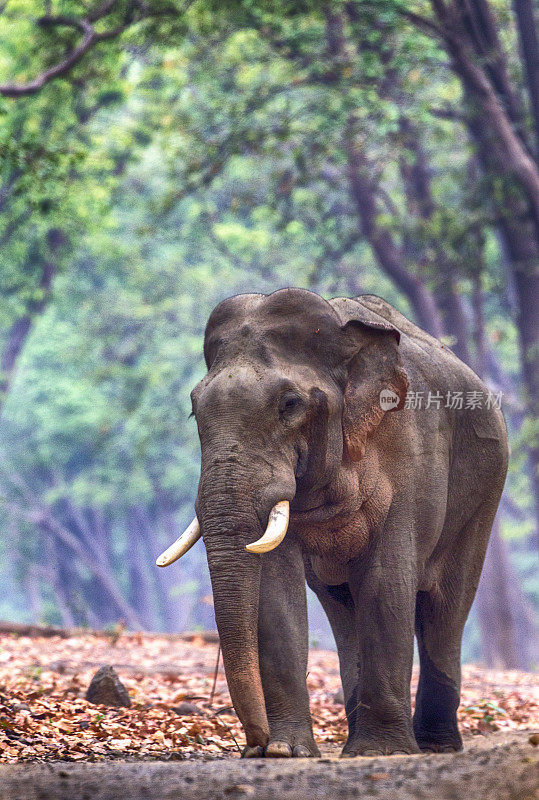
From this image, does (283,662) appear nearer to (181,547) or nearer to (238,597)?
(238,597)

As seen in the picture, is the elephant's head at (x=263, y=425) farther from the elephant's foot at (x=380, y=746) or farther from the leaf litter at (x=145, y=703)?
the leaf litter at (x=145, y=703)

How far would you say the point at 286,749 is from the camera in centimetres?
455

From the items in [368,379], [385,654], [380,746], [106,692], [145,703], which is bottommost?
[145,703]

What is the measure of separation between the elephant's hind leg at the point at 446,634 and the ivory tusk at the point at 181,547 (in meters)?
2.08

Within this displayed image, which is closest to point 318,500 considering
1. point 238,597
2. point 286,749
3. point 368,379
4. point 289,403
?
point 289,403

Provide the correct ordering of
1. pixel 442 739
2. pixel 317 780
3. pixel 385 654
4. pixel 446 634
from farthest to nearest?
pixel 446 634 → pixel 442 739 → pixel 385 654 → pixel 317 780

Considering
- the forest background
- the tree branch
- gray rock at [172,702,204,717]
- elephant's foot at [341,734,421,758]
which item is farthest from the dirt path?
the tree branch

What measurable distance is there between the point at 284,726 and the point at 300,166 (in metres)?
11.7

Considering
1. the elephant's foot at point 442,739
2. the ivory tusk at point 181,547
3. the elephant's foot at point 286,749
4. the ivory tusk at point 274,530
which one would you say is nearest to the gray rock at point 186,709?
the elephant's foot at point 442,739

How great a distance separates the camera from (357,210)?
18.0 meters

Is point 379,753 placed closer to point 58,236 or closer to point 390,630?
point 390,630

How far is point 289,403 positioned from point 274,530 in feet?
2.25

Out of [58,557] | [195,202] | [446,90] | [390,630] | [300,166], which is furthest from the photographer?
[58,557]

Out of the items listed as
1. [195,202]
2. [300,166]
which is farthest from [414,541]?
[195,202]
